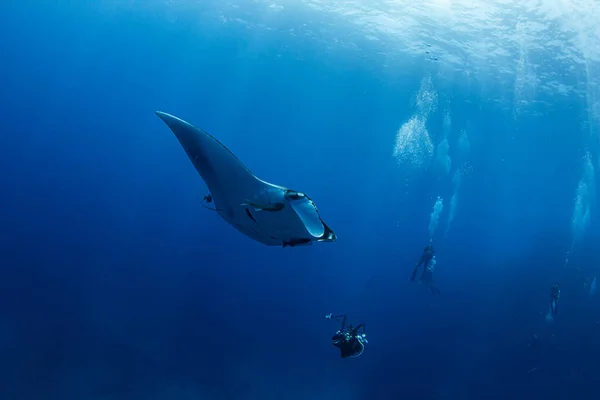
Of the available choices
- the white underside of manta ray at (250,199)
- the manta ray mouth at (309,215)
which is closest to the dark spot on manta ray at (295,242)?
the white underside of manta ray at (250,199)

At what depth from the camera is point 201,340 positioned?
18.7 m

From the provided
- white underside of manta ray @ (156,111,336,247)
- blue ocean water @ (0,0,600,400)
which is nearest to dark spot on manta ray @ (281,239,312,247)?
white underside of manta ray @ (156,111,336,247)

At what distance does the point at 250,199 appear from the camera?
2586 mm

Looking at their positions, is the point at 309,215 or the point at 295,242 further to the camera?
the point at 295,242

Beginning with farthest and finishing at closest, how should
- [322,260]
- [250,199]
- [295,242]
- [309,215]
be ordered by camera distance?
1. [322,260]
2. [250,199]
3. [295,242]
4. [309,215]

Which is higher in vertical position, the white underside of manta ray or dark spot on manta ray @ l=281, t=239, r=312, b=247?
the white underside of manta ray

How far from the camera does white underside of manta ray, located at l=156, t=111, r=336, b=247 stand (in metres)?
2.19

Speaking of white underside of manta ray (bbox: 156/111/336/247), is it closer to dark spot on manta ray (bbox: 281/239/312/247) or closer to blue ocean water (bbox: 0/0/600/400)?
dark spot on manta ray (bbox: 281/239/312/247)

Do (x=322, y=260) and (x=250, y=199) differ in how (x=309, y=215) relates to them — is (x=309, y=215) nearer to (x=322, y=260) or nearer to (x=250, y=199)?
(x=250, y=199)

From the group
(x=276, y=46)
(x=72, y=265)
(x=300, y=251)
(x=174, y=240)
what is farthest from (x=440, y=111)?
(x=72, y=265)

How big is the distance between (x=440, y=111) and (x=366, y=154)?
1490 inches

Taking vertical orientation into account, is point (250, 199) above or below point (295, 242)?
above

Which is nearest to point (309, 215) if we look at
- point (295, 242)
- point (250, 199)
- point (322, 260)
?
point (295, 242)

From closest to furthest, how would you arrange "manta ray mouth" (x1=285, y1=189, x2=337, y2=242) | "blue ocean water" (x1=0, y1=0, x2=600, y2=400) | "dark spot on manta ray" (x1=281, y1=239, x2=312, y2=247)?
"manta ray mouth" (x1=285, y1=189, x2=337, y2=242) → "dark spot on manta ray" (x1=281, y1=239, x2=312, y2=247) → "blue ocean water" (x1=0, y1=0, x2=600, y2=400)
